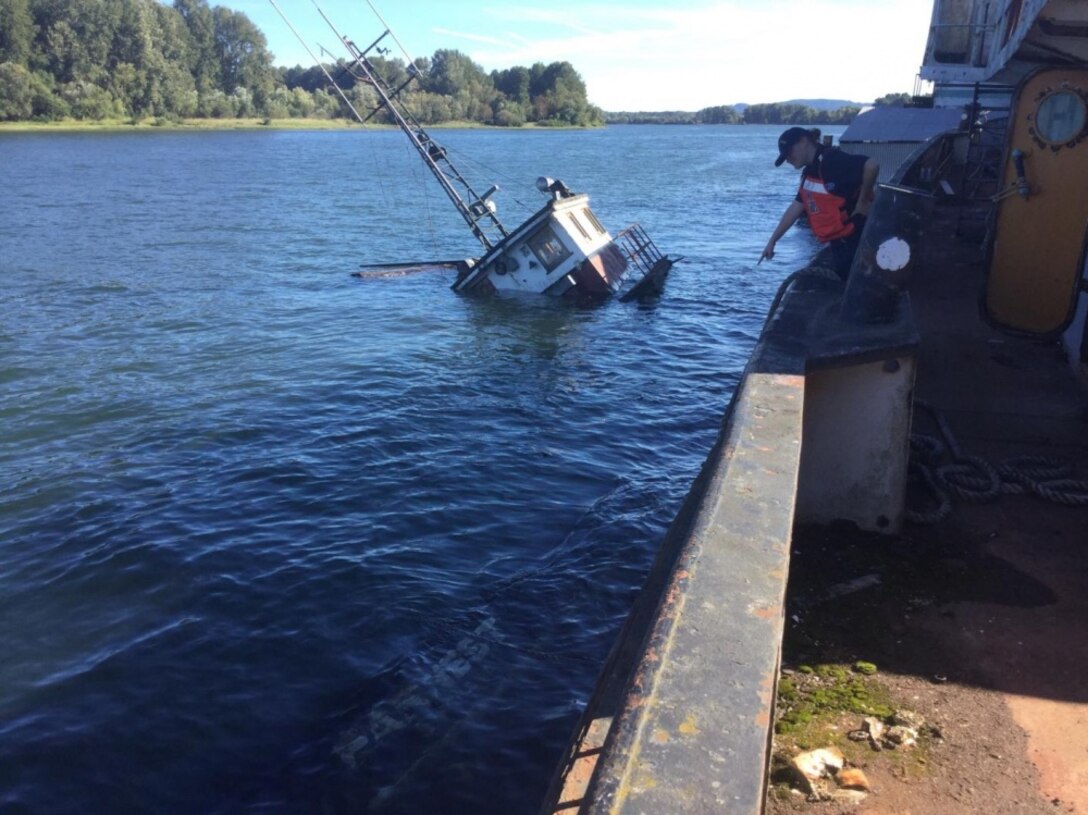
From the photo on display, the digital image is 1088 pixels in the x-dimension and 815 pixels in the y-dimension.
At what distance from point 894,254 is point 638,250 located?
21584 millimetres

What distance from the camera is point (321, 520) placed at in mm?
10539

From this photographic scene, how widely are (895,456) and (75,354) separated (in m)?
17.1

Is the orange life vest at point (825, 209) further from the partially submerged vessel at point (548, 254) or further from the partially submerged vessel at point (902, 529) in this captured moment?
the partially submerged vessel at point (548, 254)

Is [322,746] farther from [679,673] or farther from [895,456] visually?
[679,673]

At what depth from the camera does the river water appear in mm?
6703

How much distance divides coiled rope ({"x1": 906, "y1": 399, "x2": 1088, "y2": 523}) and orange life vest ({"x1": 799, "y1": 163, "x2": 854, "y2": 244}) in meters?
2.30

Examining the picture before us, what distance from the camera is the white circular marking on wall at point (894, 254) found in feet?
19.0

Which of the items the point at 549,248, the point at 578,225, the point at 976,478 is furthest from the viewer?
the point at 578,225

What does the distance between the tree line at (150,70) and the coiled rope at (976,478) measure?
7150cm

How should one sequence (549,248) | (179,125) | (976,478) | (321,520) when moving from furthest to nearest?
(179,125) < (549,248) < (321,520) < (976,478)

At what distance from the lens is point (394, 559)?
9586 millimetres

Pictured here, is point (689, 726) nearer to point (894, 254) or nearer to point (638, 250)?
point (894, 254)

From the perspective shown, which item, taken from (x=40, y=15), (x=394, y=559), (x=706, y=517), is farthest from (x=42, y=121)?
(x=706, y=517)

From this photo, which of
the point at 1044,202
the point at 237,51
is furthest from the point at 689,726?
the point at 237,51
